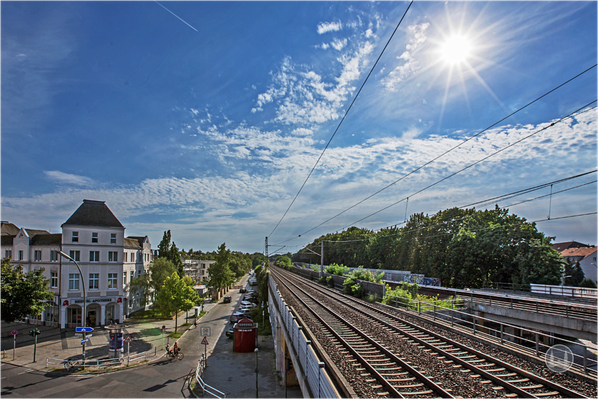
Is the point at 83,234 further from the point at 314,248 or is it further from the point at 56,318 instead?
the point at 314,248

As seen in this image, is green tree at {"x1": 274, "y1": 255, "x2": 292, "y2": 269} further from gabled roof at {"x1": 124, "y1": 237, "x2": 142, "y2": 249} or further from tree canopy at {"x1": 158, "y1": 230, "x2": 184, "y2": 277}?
gabled roof at {"x1": 124, "y1": 237, "x2": 142, "y2": 249}

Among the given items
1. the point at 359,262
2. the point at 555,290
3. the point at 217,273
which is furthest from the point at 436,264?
the point at 359,262

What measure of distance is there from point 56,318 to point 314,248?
108 metres

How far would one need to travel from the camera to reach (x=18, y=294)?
2467cm

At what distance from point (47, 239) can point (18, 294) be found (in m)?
10.6

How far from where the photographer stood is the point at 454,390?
7.81m

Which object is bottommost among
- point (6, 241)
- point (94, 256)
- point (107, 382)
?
point (107, 382)

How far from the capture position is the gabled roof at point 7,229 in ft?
125

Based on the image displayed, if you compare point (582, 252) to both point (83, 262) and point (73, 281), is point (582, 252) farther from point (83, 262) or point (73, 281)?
point (73, 281)

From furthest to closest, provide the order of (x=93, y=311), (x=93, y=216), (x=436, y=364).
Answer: (x=93, y=216), (x=93, y=311), (x=436, y=364)

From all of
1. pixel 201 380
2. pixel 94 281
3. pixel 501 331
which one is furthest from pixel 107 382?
pixel 501 331

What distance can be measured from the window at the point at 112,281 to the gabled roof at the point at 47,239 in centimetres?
596

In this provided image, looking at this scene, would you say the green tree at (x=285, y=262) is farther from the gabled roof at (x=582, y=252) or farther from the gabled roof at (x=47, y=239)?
the gabled roof at (x=582, y=252)

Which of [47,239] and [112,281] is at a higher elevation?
[47,239]
